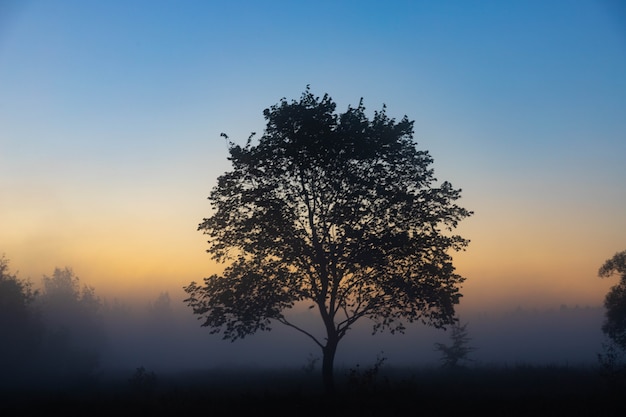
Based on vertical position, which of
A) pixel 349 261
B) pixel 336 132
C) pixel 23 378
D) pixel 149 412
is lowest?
pixel 23 378

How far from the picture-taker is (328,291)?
23.0 meters

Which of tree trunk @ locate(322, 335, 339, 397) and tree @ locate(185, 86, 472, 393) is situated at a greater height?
tree @ locate(185, 86, 472, 393)

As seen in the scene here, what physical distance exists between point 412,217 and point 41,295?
108 m

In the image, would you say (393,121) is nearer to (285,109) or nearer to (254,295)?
(285,109)

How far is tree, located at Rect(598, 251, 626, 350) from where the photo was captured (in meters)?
44.0

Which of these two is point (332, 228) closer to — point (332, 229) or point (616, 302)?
point (332, 229)

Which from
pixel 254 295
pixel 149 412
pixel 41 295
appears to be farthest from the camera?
pixel 41 295

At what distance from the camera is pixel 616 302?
45.2 meters

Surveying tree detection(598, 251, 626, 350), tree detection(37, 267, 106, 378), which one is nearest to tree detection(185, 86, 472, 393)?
tree detection(598, 251, 626, 350)

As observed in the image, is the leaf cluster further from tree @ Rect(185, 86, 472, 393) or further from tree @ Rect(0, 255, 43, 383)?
tree @ Rect(0, 255, 43, 383)

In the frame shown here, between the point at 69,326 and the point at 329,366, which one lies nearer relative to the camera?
the point at 329,366

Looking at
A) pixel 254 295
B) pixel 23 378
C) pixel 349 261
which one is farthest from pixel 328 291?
pixel 23 378

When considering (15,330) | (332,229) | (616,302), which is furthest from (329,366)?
(15,330)

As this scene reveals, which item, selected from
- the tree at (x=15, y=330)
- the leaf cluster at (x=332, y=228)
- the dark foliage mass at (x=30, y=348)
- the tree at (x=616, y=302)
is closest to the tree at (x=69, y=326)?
the dark foliage mass at (x=30, y=348)
